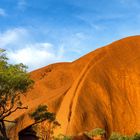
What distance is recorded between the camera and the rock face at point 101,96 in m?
67.9

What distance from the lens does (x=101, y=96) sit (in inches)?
2972

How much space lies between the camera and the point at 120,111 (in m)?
75.7

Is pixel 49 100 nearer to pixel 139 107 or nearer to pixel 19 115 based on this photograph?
pixel 19 115

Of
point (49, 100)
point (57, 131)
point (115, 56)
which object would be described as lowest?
point (57, 131)

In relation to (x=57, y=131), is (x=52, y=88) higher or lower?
higher

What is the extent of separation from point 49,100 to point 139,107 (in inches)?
651

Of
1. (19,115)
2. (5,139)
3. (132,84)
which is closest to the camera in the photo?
(5,139)

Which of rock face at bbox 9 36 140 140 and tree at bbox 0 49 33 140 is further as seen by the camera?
rock face at bbox 9 36 140 140

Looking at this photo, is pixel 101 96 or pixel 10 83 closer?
pixel 10 83

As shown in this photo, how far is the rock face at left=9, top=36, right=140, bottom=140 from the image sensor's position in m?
67.9

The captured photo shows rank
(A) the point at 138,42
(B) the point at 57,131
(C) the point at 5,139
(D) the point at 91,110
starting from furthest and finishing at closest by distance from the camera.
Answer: (A) the point at 138,42
(D) the point at 91,110
(B) the point at 57,131
(C) the point at 5,139

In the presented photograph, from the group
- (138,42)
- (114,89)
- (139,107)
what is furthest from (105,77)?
(138,42)

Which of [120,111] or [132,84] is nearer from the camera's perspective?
[120,111]

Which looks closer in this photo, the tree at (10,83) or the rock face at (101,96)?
the tree at (10,83)
